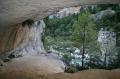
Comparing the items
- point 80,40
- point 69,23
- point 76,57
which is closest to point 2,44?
point 80,40

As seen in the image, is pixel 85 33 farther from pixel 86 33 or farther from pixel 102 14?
pixel 102 14

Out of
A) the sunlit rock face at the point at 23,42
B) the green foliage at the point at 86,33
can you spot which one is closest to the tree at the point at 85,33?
the green foliage at the point at 86,33

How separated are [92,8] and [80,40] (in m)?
7.79

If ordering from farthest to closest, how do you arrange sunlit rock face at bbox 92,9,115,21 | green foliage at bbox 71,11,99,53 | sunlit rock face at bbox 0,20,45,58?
1. sunlit rock face at bbox 92,9,115,21
2. green foliage at bbox 71,11,99,53
3. sunlit rock face at bbox 0,20,45,58

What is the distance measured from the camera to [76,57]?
22078mm

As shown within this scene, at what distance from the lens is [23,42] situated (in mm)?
19281

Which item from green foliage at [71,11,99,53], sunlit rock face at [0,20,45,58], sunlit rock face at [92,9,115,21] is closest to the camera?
sunlit rock face at [0,20,45,58]

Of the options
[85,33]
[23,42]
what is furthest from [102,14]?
[23,42]

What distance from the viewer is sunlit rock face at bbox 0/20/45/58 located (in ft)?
52.1

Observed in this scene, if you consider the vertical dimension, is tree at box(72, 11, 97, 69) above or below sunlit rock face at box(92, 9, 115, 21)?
below

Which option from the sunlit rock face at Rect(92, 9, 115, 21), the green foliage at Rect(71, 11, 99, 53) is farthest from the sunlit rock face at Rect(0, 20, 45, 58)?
the sunlit rock face at Rect(92, 9, 115, 21)

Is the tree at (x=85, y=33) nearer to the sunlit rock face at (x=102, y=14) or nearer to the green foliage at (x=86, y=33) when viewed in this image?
the green foliage at (x=86, y=33)

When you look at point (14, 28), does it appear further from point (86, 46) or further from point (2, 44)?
point (86, 46)

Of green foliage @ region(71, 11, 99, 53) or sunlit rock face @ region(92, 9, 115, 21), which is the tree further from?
sunlit rock face @ region(92, 9, 115, 21)
